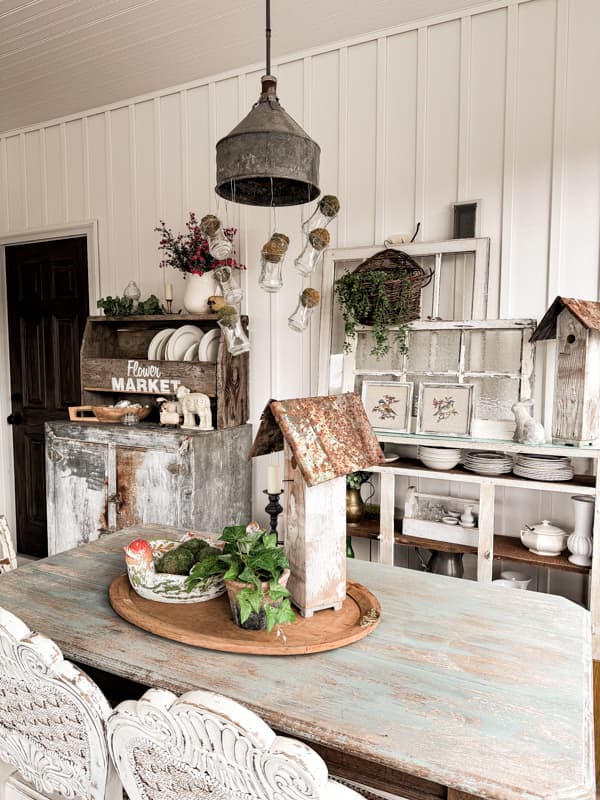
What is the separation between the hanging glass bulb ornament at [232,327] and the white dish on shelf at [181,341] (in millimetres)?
788

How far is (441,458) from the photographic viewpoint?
2.66 meters

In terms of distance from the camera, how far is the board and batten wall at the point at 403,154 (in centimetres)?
255

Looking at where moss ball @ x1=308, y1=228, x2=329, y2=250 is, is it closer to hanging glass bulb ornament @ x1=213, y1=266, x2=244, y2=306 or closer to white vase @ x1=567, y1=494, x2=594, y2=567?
hanging glass bulb ornament @ x1=213, y1=266, x2=244, y2=306

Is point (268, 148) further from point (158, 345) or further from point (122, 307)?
point (122, 307)

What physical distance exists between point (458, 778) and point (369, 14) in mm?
2950

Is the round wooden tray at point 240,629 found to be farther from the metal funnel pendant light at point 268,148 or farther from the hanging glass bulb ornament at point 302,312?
the metal funnel pendant light at point 268,148

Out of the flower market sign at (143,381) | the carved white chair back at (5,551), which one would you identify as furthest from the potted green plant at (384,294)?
the carved white chair back at (5,551)

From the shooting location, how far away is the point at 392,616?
1.48 metres

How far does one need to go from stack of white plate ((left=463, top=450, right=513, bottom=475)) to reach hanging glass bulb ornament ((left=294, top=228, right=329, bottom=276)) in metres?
1.18

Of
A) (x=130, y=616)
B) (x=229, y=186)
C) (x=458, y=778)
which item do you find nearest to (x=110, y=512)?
(x=130, y=616)

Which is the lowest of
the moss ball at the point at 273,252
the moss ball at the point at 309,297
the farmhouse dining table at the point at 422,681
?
the farmhouse dining table at the point at 422,681

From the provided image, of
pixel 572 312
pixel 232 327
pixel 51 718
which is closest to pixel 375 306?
pixel 232 327

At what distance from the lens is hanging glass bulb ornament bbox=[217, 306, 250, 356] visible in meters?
2.23

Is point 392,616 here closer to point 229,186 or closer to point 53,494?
point 229,186
